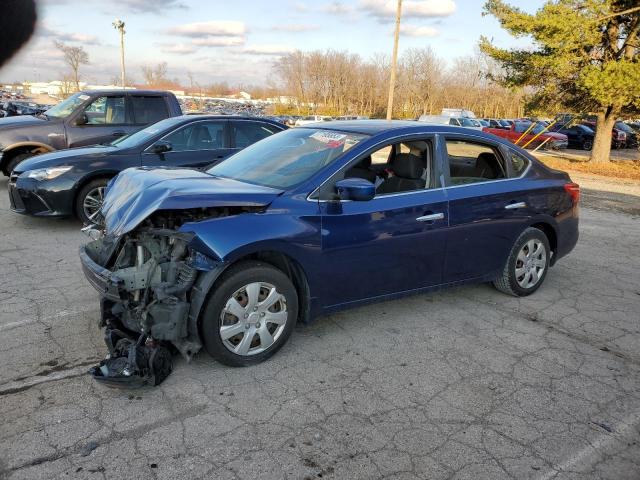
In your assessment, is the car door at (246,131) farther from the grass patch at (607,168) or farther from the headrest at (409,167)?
the grass patch at (607,168)

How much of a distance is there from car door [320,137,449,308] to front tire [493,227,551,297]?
3.21 ft

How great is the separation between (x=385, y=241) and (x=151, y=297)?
176cm

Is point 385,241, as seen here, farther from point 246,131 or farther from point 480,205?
point 246,131

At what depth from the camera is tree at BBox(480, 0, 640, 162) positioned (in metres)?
16.3

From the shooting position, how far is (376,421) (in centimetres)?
310

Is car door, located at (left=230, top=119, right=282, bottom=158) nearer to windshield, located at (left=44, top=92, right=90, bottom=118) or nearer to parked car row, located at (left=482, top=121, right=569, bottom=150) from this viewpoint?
windshield, located at (left=44, top=92, right=90, bottom=118)

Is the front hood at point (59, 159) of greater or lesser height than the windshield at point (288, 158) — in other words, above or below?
below

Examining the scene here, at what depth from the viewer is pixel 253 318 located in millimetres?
3590

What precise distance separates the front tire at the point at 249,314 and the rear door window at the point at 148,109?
22.7 ft

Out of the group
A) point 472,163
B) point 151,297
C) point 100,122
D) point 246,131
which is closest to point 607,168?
point 246,131

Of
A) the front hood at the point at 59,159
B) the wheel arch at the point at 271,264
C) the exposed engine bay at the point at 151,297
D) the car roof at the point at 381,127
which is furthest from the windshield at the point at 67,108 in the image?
the wheel arch at the point at 271,264

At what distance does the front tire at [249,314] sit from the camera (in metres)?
3.44

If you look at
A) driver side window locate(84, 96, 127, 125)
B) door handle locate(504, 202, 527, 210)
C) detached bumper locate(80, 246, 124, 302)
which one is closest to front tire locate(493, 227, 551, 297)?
door handle locate(504, 202, 527, 210)

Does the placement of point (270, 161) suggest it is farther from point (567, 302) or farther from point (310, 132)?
point (567, 302)
